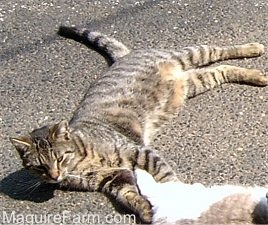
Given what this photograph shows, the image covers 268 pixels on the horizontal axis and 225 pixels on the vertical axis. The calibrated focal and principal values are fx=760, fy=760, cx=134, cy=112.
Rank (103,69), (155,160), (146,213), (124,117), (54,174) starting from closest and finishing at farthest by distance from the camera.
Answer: (146,213)
(54,174)
(155,160)
(124,117)
(103,69)

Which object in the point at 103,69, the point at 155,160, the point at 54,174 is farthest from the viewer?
the point at 103,69

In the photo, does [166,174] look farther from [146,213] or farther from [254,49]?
[254,49]

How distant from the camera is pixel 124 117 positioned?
4266mm

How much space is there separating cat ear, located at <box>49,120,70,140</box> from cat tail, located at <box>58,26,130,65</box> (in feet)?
3.40

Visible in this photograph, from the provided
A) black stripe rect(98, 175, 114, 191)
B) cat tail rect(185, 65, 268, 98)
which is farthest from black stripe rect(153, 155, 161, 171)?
cat tail rect(185, 65, 268, 98)

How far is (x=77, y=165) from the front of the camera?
3893mm

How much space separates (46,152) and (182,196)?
0.75m

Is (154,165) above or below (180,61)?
below

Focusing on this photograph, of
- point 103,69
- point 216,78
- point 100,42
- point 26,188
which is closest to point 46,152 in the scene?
point 26,188

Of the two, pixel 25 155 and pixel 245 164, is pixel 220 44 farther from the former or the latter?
pixel 25 155

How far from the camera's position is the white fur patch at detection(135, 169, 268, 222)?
3316 mm

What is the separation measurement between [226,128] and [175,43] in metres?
1.00

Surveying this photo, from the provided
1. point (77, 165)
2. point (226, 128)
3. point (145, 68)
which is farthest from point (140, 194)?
point (145, 68)

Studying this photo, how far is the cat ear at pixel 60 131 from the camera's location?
3.81 m
